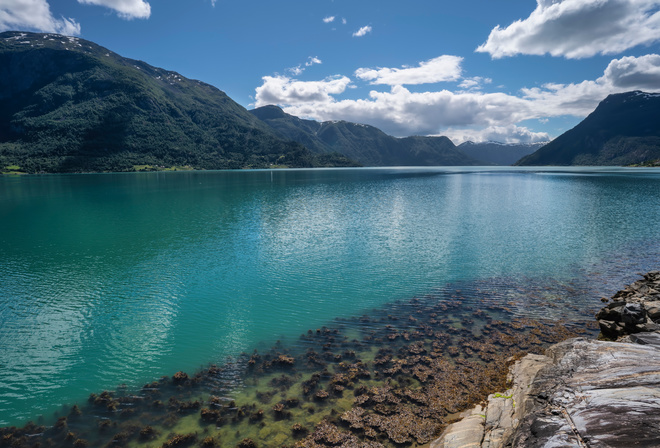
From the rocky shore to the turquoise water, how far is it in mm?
11927

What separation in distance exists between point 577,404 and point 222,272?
32122mm

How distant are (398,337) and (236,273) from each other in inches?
797

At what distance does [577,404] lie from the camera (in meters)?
10.4

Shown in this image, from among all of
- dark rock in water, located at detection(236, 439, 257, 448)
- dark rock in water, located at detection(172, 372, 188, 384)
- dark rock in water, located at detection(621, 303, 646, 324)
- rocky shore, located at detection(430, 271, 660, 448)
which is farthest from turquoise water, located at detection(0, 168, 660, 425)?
rocky shore, located at detection(430, 271, 660, 448)

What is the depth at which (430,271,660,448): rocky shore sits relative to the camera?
8.93m

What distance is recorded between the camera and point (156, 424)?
14.7m

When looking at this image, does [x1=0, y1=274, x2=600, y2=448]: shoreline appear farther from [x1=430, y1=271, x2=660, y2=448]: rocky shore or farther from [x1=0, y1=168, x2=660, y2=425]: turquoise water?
[x1=0, y1=168, x2=660, y2=425]: turquoise water

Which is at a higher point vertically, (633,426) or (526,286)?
(633,426)

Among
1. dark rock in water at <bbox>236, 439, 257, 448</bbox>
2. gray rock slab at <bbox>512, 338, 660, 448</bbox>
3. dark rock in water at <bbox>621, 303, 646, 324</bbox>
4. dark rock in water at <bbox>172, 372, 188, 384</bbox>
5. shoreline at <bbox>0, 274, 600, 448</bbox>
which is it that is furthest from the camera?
dark rock in water at <bbox>621, 303, 646, 324</bbox>

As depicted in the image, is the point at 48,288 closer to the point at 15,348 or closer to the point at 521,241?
the point at 15,348

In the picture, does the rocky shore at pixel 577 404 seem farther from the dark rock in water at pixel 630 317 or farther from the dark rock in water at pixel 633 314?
the dark rock in water at pixel 633 314

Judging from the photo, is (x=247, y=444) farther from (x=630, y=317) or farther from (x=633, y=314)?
(x=633, y=314)

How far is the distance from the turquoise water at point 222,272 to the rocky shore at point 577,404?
1193 centimetres

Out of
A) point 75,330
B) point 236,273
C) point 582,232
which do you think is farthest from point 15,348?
point 582,232
